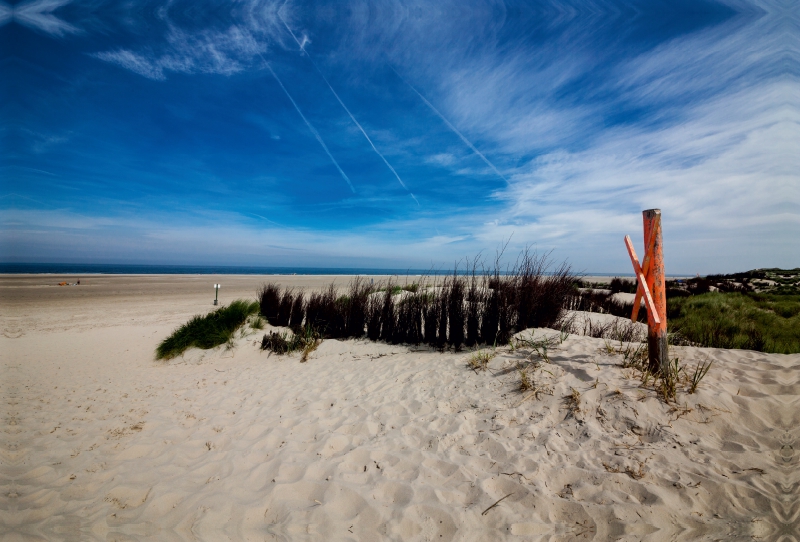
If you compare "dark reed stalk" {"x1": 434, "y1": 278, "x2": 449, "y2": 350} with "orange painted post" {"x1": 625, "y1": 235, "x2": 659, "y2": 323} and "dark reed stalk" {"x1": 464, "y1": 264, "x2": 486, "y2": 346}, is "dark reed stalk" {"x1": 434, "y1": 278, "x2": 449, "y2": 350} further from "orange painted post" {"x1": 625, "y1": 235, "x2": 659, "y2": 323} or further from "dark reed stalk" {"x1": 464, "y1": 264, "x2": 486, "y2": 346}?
"orange painted post" {"x1": 625, "y1": 235, "x2": 659, "y2": 323}

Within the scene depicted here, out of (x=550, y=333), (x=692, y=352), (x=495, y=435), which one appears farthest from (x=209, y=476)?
(x=692, y=352)

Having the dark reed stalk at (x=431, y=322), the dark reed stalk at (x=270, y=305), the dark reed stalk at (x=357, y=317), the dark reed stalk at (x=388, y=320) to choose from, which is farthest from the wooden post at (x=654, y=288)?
the dark reed stalk at (x=270, y=305)

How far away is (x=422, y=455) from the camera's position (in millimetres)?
3113

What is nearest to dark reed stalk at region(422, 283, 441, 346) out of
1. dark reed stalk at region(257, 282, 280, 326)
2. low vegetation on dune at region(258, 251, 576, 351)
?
low vegetation on dune at region(258, 251, 576, 351)

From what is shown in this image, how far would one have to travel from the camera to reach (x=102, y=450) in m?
3.54

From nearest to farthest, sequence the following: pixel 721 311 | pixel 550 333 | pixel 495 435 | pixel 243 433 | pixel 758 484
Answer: pixel 758 484, pixel 495 435, pixel 243 433, pixel 550 333, pixel 721 311

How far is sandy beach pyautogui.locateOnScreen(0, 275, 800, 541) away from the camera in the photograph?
2.33 m

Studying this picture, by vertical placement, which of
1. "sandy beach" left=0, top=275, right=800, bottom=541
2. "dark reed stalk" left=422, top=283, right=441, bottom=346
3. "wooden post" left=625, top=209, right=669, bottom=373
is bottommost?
"sandy beach" left=0, top=275, right=800, bottom=541

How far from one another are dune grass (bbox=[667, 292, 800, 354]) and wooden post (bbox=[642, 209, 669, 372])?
2587mm

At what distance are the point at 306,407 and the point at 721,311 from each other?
10777mm

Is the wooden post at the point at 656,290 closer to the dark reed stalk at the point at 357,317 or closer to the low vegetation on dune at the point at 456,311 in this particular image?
the low vegetation on dune at the point at 456,311

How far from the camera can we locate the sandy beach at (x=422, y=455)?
233 centimetres

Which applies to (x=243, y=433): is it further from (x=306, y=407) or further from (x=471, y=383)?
(x=471, y=383)

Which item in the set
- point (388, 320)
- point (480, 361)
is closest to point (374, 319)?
point (388, 320)
